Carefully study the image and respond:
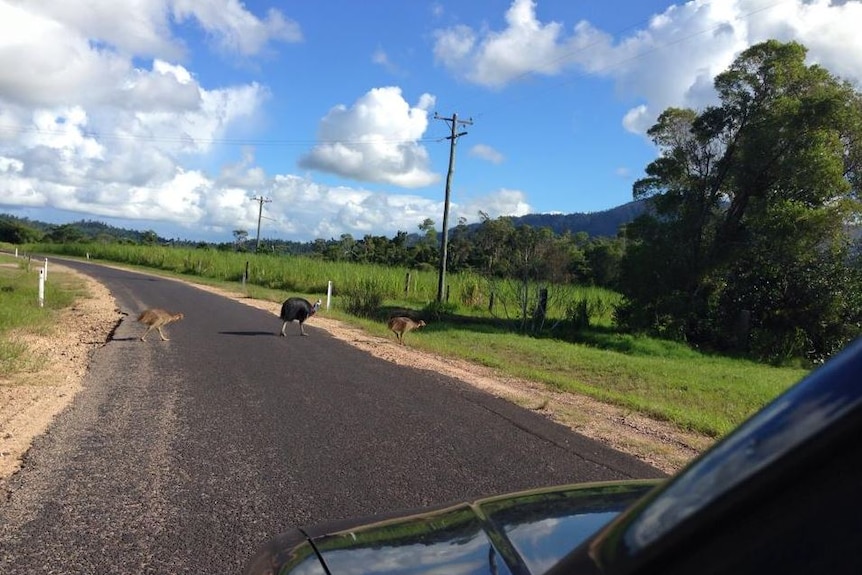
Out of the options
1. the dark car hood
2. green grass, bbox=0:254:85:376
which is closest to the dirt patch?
green grass, bbox=0:254:85:376

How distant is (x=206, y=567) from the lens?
3627 millimetres

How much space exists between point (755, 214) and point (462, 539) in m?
21.0

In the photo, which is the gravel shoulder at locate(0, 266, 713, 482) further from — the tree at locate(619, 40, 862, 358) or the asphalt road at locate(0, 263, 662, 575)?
the tree at locate(619, 40, 862, 358)

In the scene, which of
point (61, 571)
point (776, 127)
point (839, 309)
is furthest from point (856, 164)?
point (61, 571)

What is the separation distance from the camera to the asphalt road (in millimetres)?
3957

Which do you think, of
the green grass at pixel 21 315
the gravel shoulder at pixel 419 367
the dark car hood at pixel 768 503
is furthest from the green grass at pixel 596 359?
the dark car hood at pixel 768 503

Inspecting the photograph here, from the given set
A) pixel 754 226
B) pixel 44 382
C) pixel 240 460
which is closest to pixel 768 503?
pixel 240 460

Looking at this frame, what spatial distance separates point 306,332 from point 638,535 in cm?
1454

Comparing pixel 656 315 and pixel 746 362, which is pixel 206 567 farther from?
pixel 656 315

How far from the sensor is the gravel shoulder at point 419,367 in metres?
6.28

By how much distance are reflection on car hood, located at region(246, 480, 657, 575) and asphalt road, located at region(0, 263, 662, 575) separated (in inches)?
79.1

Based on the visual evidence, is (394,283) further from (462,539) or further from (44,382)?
(462,539)

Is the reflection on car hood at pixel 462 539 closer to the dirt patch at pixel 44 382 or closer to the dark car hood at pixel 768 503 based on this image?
the dark car hood at pixel 768 503

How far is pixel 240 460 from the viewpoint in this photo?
5512mm
